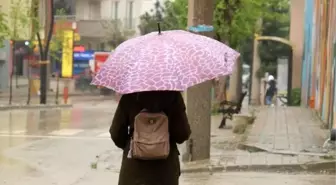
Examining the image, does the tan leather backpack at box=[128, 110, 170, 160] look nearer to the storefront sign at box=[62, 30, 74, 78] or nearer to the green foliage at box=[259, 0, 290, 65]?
the green foliage at box=[259, 0, 290, 65]

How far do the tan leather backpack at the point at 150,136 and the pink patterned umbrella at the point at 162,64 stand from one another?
0.24 metres

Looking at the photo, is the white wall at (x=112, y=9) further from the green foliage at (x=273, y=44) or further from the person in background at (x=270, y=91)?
the person in background at (x=270, y=91)

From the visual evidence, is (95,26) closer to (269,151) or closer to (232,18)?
(232,18)

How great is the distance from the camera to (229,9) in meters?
25.5

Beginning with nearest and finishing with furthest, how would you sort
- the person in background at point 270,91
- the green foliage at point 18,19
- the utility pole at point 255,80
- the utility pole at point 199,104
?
the utility pole at point 199,104 → the green foliage at point 18,19 → the person in background at point 270,91 → the utility pole at point 255,80

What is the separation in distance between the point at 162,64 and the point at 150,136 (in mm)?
521

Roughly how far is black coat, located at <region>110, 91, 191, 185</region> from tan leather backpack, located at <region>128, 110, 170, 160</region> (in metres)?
0.08

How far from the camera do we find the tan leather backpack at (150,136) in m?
5.08

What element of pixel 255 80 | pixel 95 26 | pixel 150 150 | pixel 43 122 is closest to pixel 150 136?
pixel 150 150

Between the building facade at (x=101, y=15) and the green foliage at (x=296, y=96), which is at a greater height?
the building facade at (x=101, y=15)

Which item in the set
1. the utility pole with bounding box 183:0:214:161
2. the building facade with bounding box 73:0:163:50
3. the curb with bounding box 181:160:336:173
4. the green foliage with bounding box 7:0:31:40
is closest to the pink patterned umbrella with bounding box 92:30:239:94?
the curb with bounding box 181:160:336:173

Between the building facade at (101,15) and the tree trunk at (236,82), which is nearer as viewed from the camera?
the tree trunk at (236,82)

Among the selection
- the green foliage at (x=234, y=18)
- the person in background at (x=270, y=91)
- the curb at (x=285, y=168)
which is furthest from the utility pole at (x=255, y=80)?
the curb at (x=285, y=168)

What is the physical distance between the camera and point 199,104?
35.5 ft
